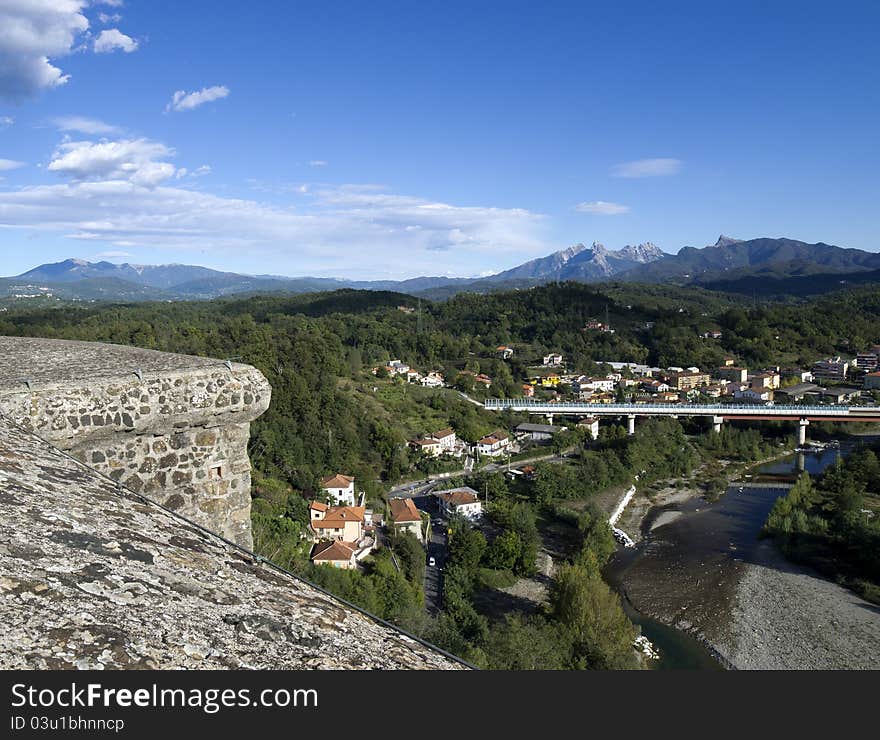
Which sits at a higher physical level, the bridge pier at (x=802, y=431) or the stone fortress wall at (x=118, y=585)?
the stone fortress wall at (x=118, y=585)

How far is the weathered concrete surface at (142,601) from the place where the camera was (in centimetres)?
127

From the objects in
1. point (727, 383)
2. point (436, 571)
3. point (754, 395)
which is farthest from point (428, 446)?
point (727, 383)

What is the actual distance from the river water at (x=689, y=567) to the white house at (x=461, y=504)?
5.94 metres

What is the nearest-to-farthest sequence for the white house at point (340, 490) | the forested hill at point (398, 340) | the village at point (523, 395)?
1. the village at point (523, 395)
2. the white house at point (340, 490)
3. the forested hill at point (398, 340)

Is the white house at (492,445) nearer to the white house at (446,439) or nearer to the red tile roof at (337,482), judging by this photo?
the white house at (446,439)

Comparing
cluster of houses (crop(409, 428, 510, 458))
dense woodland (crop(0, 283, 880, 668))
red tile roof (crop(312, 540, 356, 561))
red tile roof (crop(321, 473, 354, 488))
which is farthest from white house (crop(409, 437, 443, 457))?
red tile roof (crop(312, 540, 356, 561))

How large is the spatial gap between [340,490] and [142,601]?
2312cm

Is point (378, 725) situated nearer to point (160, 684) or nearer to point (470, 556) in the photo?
point (160, 684)

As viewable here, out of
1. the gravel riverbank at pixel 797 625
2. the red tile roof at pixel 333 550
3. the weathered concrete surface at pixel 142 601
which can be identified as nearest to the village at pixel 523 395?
the red tile roof at pixel 333 550

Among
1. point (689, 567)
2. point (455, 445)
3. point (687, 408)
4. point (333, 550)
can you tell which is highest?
point (687, 408)

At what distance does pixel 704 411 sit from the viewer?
41.4 metres

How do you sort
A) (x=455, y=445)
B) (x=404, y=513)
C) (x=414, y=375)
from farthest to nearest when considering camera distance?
(x=414, y=375)
(x=455, y=445)
(x=404, y=513)

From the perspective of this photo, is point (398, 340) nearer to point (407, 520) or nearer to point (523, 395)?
point (523, 395)

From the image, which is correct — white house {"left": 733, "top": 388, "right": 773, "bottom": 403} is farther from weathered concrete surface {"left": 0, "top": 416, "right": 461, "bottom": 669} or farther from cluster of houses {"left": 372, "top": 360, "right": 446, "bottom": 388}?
weathered concrete surface {"left": 0, "top": 416, "right": 461, "bottom": 669}
